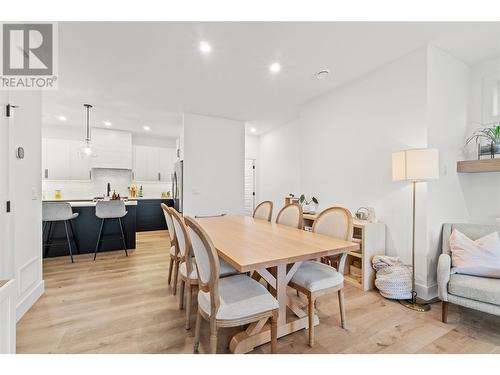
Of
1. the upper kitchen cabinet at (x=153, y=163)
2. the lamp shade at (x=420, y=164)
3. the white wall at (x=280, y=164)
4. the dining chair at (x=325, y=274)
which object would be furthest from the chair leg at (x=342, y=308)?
the upper kitchen cabinet at (x=153, y=163)

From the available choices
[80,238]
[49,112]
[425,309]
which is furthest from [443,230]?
[49,112]

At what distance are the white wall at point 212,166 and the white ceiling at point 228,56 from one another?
2.12ft

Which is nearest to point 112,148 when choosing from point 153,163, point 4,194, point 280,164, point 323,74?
point 153,163

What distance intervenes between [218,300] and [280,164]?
4.40 metres

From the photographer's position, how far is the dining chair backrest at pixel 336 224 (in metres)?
1.85

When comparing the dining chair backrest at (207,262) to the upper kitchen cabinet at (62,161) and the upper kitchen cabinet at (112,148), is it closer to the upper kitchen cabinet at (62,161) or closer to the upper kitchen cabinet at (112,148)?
the upper kitchen cabinet at (112,148)

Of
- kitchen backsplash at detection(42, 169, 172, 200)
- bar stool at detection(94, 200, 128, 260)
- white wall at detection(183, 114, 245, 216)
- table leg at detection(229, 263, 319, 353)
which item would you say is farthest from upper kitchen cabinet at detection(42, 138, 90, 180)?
table leg at detection(229, 263, 319, 353)

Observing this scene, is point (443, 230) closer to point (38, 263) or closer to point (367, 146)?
point (367, 146)

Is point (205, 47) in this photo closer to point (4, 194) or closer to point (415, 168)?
point (4, 194)

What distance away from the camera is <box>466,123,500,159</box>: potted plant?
2.26m

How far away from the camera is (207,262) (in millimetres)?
1264
